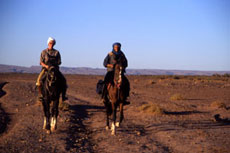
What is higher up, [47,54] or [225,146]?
[47,54]

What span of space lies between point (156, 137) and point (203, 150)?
2189 millimetres

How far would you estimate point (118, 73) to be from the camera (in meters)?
11.1

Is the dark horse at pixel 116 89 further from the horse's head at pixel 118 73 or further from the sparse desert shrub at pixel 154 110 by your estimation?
the sparse desert shrub at pixel 154 110

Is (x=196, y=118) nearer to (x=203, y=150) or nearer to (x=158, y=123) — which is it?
(x=158, y=123)

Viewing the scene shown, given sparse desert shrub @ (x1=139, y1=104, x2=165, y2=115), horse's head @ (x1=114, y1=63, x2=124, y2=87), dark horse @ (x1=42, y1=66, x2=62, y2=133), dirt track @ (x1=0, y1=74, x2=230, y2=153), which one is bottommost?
dirt track @ (x1=0, y1=74, x2=230, y2=153)

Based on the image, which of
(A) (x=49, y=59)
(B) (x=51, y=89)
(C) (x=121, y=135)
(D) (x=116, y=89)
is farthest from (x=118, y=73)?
(A) (x=49, y=59)

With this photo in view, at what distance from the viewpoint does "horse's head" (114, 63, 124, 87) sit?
11070mm

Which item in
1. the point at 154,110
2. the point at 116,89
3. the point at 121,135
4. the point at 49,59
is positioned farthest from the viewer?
the point at 154,110

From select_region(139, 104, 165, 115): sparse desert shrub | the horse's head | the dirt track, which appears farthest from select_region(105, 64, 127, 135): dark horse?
select_region(139, 104, 165, 115): sparse desert shrub

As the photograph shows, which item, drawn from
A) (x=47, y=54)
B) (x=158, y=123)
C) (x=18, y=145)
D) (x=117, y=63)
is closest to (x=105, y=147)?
(x=18, y=145)

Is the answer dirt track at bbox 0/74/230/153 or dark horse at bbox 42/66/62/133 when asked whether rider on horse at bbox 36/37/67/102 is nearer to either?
dark horse at bbox 42/66/62/133

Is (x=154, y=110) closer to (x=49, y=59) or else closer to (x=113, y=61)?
(x=113, y=61)

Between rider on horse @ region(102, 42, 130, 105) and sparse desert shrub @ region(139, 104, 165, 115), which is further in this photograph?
sparse desert shrub @ region(139, 104, 165, 115)

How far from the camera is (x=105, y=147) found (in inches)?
373
